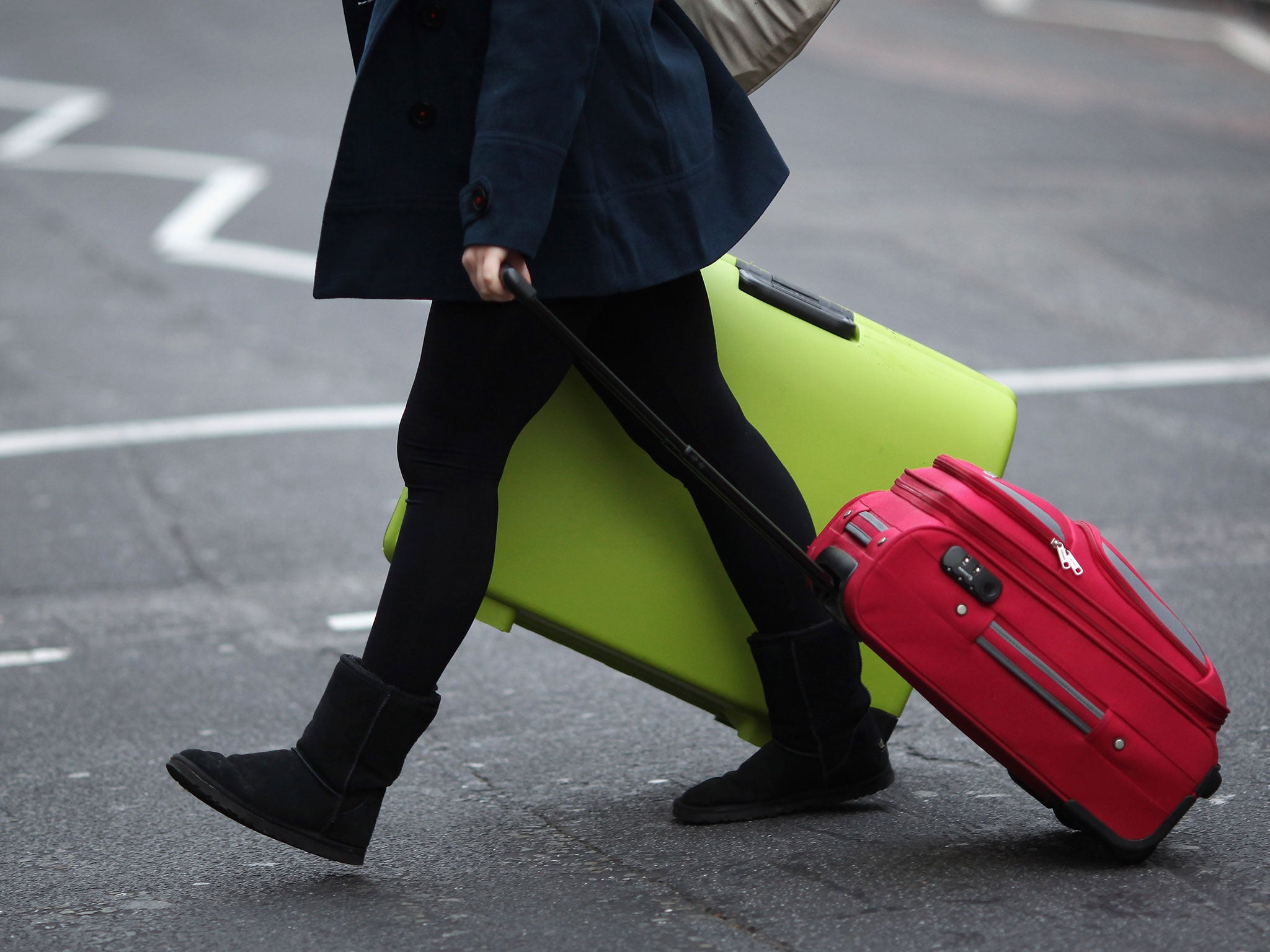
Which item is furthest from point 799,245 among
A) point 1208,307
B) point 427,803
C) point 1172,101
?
point 427,803

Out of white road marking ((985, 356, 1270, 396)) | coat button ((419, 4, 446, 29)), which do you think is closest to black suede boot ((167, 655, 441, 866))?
coat button ((419, 4, 446, 29))

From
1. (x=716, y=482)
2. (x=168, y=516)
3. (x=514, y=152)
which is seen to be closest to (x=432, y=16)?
(x=514, y=152)

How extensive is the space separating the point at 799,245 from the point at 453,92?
6.28 metres

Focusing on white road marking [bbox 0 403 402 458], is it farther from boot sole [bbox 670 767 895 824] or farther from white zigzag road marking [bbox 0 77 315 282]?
boot sole [bbox 670 767 895 824]

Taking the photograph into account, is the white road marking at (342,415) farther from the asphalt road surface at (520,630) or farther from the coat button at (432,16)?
the coat button at (432,16)

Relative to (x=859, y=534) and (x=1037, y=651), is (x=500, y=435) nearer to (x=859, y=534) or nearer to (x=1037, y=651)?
(x=859, y=534)

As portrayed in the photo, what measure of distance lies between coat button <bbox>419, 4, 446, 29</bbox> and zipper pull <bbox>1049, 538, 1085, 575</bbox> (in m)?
1.23

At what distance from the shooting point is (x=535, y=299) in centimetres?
227

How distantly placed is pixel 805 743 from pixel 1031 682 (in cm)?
46

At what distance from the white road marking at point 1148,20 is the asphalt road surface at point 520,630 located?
7.61 ft

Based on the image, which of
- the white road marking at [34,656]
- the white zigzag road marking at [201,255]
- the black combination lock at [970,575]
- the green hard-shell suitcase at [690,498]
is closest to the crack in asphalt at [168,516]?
the white zigzag road marking at [201,255]

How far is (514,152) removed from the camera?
225 centimetres

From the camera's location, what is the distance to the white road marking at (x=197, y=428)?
5.70 m

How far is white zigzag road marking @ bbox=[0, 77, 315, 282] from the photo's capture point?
8406 mm
